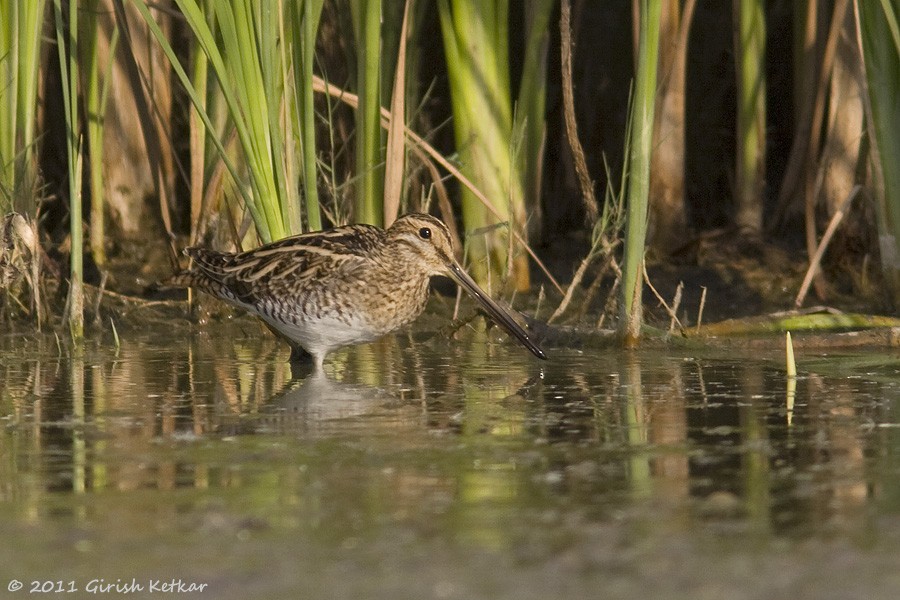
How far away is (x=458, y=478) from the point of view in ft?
12.4

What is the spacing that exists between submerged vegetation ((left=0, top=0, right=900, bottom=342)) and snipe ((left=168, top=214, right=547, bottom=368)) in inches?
7.4

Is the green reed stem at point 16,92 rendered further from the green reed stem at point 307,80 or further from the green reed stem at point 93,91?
the green reed stem at point 307,80

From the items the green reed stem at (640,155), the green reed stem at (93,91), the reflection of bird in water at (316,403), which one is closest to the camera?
the reflection of bird in water at (316,403)

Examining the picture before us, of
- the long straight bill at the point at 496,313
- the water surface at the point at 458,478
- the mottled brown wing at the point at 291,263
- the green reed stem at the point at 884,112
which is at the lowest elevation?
the water surface at the point at 458,478

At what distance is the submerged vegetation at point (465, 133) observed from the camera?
5.78 meters

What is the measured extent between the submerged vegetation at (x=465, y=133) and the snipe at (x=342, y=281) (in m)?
0.19

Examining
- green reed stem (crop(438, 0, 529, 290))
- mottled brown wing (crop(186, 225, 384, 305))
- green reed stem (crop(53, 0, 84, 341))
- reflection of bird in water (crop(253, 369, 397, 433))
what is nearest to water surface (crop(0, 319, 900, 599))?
reflection of bird in water (crop(253, 369, 397, 433))

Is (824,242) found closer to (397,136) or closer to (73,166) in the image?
(397,136)

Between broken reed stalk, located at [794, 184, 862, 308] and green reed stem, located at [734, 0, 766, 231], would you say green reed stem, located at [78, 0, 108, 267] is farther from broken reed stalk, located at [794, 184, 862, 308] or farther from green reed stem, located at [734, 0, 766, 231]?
broken reed stalk, located at [794, 184, 862, 308]

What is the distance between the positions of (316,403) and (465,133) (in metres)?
2.29

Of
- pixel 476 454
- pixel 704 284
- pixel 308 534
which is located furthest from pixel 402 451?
pixel 704 284

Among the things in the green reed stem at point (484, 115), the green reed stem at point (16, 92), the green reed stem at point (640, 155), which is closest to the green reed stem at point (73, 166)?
the green reed stem at point (16, 92)

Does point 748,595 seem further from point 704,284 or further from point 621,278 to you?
point 704,284

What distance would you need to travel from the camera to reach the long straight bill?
19.0ft
